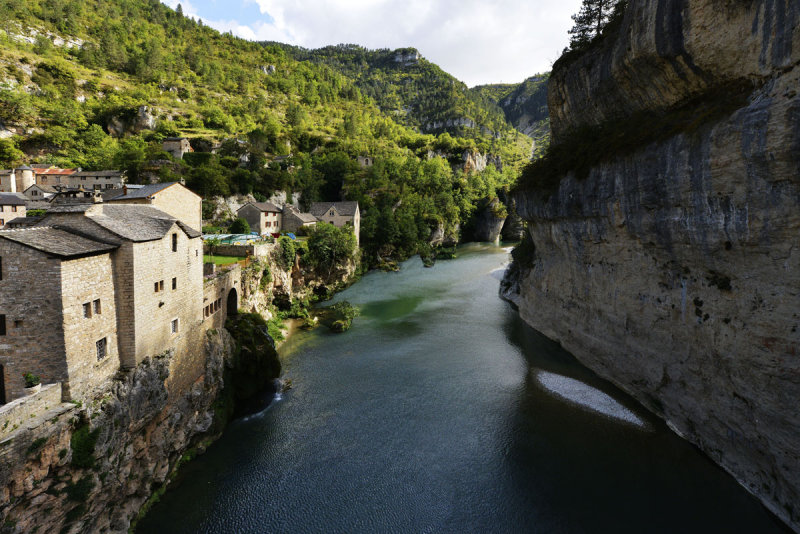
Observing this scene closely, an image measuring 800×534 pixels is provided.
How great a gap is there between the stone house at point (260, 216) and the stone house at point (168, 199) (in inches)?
789

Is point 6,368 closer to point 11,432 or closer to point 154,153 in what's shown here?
point 11,432

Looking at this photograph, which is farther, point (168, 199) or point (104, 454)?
point (168, 199)

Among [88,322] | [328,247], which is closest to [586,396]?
[88,322]

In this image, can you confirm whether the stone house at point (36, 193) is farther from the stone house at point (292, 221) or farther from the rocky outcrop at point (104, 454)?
the rocky outcrop at point (104, 454)

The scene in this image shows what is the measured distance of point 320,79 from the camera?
155 meters

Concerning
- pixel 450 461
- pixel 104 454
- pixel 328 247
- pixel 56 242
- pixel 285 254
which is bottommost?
pixel 450 461

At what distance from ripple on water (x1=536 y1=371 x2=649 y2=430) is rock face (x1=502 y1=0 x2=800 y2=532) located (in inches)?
56.1

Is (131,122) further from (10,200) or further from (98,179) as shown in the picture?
(10,200)

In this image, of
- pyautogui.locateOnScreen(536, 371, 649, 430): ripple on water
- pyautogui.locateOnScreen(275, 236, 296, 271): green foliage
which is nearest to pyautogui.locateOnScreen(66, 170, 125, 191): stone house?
pyautogui.locateOnScreen(275, 236, 296, 271): green foliage

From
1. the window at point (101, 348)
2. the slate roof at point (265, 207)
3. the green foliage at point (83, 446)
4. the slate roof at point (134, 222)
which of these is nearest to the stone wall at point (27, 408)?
the green foliage at point (83, 446)

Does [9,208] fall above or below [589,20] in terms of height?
below

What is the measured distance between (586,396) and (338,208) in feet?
162

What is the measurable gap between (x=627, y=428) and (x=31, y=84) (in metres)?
109

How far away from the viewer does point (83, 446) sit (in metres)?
12.0
